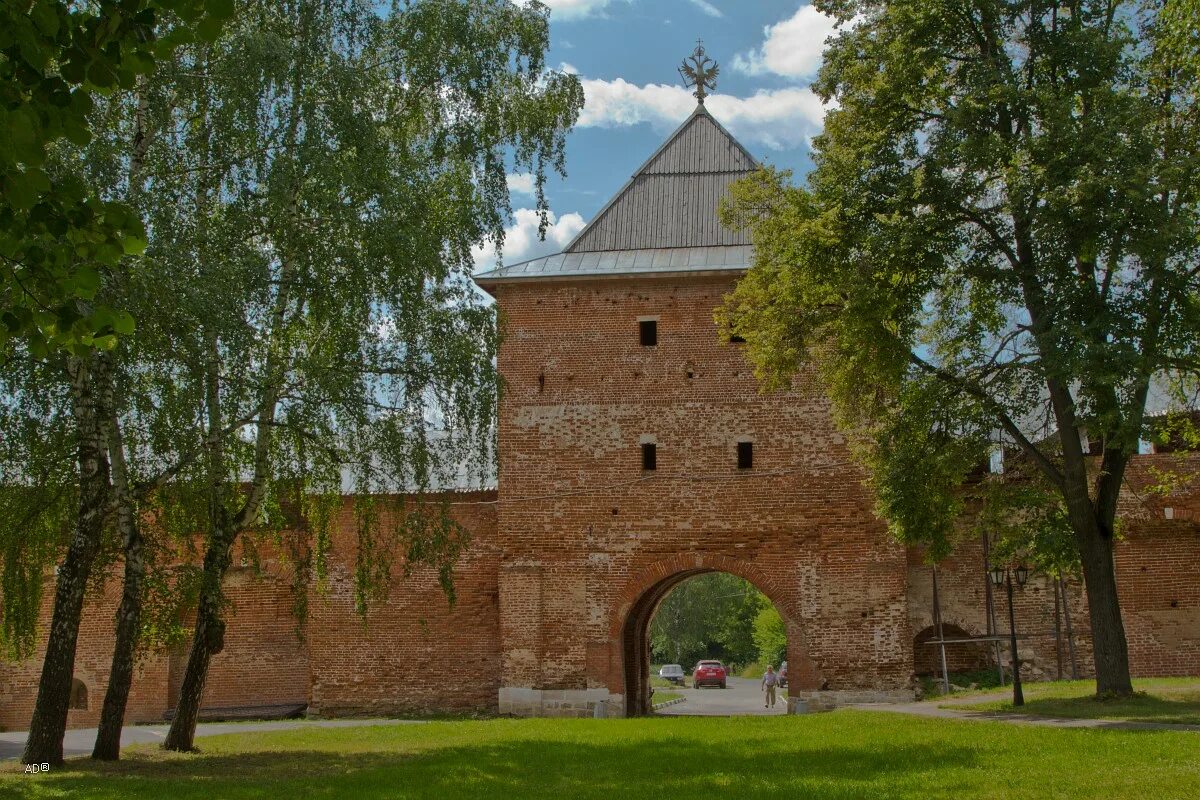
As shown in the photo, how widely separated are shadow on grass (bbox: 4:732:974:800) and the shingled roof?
908 cm

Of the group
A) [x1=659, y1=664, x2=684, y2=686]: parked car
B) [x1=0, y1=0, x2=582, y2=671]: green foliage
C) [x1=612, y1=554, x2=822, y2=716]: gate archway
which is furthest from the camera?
[x1=659, y1=664, x2=684, y2=686]: parked car

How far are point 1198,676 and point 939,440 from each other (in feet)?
23.3

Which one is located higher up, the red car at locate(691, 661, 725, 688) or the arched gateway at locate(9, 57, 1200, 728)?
the arched gateway at locate(9, 57, 1200, 728)

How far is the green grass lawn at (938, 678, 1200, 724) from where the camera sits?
518 inches

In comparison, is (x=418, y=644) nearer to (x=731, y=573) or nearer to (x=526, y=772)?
(x=731, y=573)

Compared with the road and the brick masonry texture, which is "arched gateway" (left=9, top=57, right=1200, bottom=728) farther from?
the road

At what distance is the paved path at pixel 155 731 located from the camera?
1617 cm

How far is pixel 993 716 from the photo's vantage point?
1451cm

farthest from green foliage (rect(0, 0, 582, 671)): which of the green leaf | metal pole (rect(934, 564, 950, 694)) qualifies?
metal pole (rect(934, 564, 950, 694))

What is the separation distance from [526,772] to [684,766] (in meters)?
1.37

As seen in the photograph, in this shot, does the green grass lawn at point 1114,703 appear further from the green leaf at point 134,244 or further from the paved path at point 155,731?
the green leaf at point 134,244

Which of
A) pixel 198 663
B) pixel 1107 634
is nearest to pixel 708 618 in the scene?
pixel 1107 634

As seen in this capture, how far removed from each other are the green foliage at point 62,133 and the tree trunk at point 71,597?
19.6 ft

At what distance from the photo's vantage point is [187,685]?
13578 mm
